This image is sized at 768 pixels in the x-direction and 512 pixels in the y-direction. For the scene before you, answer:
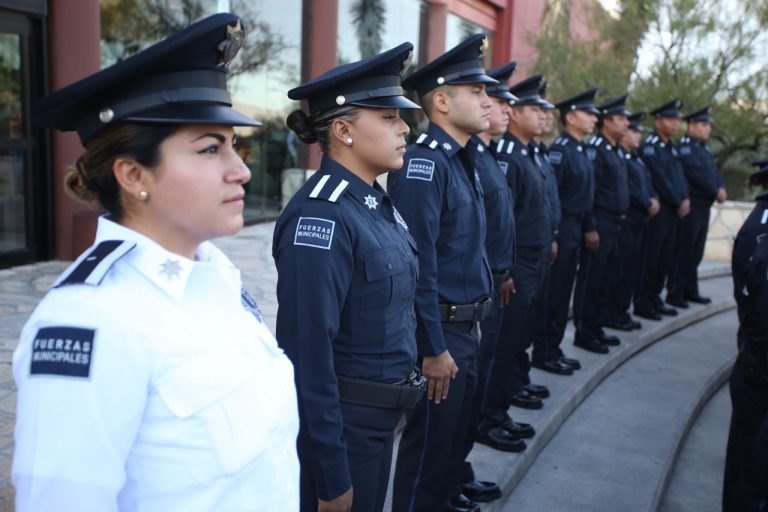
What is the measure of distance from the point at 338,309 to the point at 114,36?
241 inches

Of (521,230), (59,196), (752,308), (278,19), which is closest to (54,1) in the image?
(59,196)

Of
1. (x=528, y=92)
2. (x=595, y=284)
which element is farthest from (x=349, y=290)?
(x=595, y=284)

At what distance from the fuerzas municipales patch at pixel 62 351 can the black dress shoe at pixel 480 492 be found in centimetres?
279

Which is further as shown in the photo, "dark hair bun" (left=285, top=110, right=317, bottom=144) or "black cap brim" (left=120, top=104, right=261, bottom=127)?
"dark hair bun" (left=285, top=110, right=317, bottom=144)

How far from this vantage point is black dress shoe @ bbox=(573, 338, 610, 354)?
6117 millimetres

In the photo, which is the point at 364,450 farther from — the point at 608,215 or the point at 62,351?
the point at 608,215

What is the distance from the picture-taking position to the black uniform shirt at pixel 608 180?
636 cm

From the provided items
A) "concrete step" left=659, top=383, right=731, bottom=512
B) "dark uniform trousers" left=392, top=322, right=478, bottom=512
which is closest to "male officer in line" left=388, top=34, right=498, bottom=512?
"dark uniform trousers" left=392, top=322, right=478, bottom=512

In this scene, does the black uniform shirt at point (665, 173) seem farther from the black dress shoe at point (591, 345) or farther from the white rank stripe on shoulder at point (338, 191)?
the white rank stripe on shoulder at point (338, 191)

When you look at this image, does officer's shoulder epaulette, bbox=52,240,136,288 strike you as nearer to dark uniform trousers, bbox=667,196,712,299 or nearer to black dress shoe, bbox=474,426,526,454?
black dress shoe, bbox=474,426,526,454

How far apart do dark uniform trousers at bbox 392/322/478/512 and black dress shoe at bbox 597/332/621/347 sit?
11.8 ft

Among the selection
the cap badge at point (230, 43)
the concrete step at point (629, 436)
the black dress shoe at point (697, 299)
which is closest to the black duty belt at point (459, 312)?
the concrete step at point (629, 436)

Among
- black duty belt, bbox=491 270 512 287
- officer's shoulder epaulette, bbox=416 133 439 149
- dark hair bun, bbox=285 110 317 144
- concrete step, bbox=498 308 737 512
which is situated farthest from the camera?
concrete step, bbox=498 308 737 512

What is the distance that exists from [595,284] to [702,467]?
1.85m
